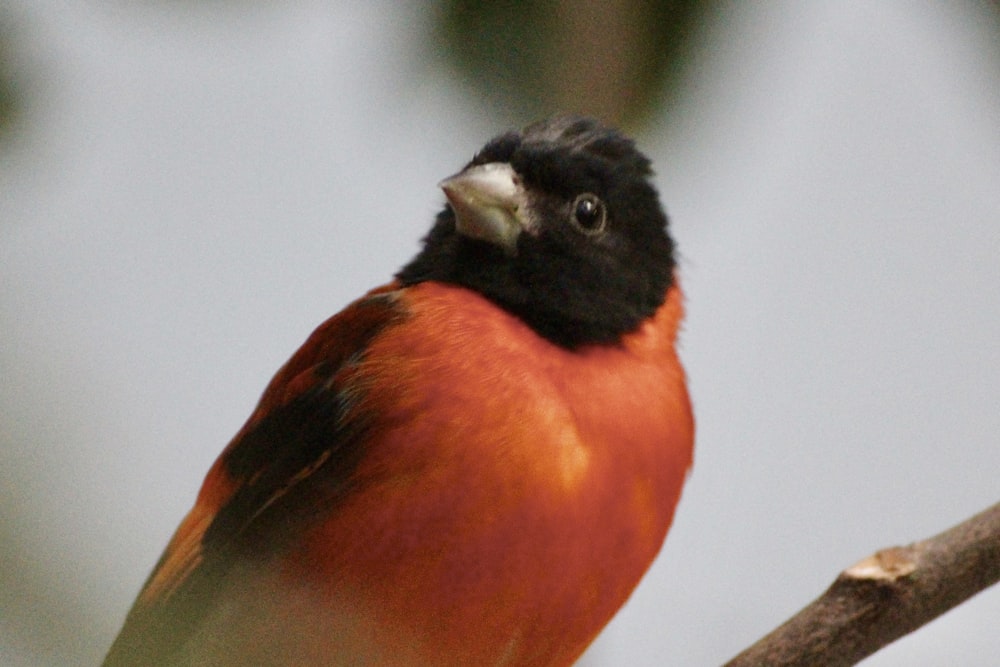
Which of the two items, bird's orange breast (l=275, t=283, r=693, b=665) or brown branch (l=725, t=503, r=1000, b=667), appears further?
bird's orange breast (l=275, t=283, r=693, b=665)

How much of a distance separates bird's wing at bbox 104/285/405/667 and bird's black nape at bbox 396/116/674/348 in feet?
0.81

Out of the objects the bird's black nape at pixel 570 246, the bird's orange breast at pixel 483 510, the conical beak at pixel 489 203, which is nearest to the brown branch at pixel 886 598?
the bird's orange breast at pixel 483 510

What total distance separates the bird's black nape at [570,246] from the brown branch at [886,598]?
0.94 metres

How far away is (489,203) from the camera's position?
Answer: 8.75ft

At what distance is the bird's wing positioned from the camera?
230cm

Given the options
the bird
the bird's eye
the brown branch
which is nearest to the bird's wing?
the bird

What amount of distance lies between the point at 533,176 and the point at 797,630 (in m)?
1.34

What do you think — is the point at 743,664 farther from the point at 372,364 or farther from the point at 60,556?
the point at 60,556

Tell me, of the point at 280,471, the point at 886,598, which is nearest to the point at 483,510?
the point at 280,471

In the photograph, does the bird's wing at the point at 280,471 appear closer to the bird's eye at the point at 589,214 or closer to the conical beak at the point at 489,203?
the conical beak at the point at 489,203

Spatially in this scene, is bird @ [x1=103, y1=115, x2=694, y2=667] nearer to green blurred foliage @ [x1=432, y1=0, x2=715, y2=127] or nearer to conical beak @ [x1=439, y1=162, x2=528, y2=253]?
conical beak @ [x1=439, y1=162, x2=528, y2=253]

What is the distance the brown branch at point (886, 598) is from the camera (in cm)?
181

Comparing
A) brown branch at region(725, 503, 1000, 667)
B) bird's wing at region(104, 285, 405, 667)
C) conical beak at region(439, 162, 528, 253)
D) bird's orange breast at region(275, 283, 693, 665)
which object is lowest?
brown branch at region(725, 503, 1000, 667)

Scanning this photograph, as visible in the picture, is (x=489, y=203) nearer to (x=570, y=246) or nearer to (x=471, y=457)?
(x=570, y=246)
